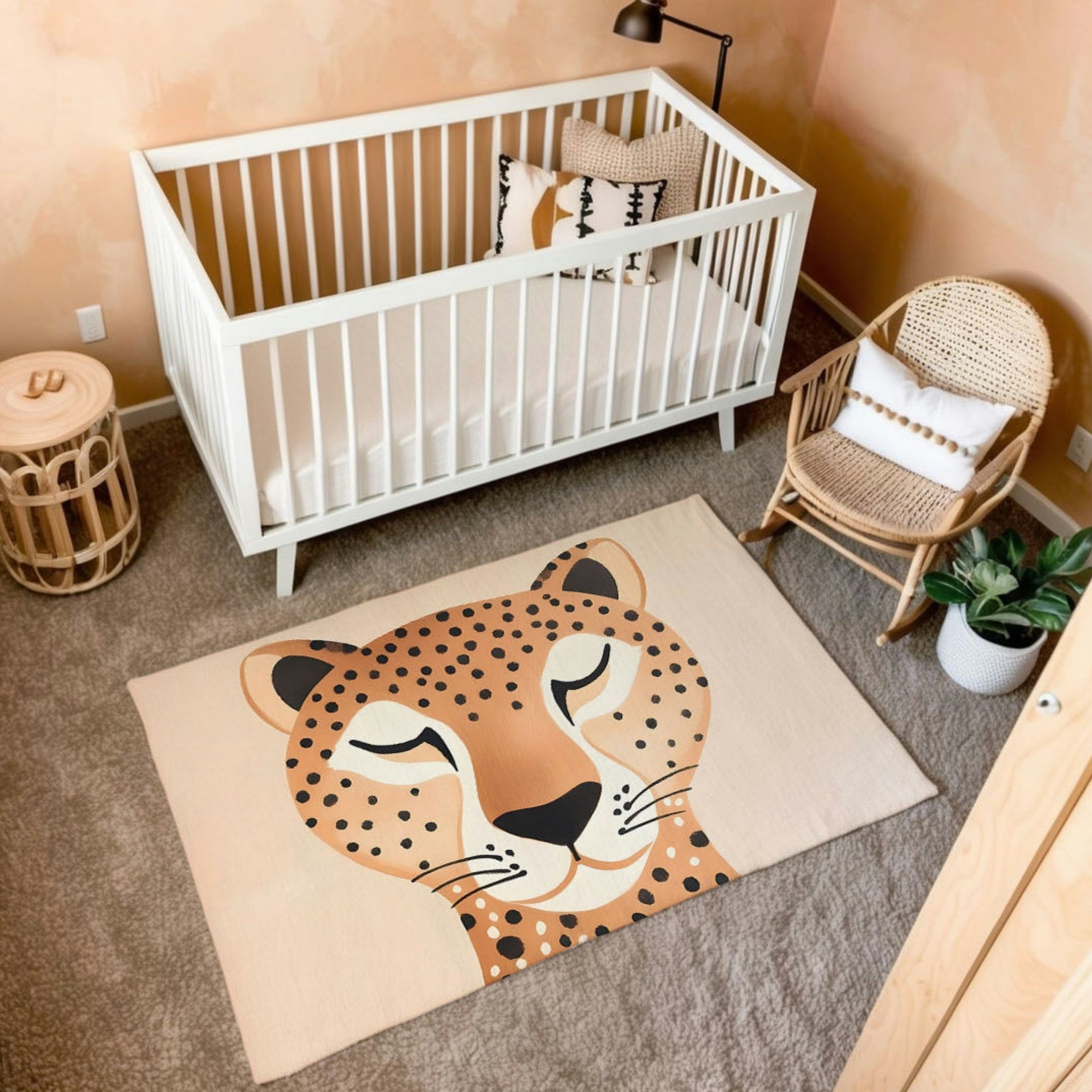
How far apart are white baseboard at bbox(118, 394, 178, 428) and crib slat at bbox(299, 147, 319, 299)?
19.6 inches

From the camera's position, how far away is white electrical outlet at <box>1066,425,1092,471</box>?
9.61 ft

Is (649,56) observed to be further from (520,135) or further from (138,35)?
(138,35)

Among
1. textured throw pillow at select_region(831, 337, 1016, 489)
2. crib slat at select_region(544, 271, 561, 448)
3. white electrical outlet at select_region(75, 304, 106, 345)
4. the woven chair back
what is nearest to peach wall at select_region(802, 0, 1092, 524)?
the woven chair back

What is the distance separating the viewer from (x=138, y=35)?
Result: 257 centimetres

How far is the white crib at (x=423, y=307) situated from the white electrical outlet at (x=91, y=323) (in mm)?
144

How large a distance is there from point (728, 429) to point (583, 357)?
0.63m

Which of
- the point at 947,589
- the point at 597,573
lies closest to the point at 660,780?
the point at 597,573

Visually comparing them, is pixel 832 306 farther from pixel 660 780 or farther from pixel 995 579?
pixel 660 780

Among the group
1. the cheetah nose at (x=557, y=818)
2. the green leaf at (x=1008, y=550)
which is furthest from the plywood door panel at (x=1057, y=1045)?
the green leaf at (x=1008, y=550)

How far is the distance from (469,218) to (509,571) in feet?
3.40

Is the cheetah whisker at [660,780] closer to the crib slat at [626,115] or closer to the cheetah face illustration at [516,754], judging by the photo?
the cheetah face illustration at [516,754]

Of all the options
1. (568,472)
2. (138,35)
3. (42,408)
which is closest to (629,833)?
(568,472)

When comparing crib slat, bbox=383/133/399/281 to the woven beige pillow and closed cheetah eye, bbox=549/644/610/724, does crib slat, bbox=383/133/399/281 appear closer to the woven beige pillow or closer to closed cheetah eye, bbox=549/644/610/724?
the woven beige pillow

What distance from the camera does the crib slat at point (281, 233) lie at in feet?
9.46
